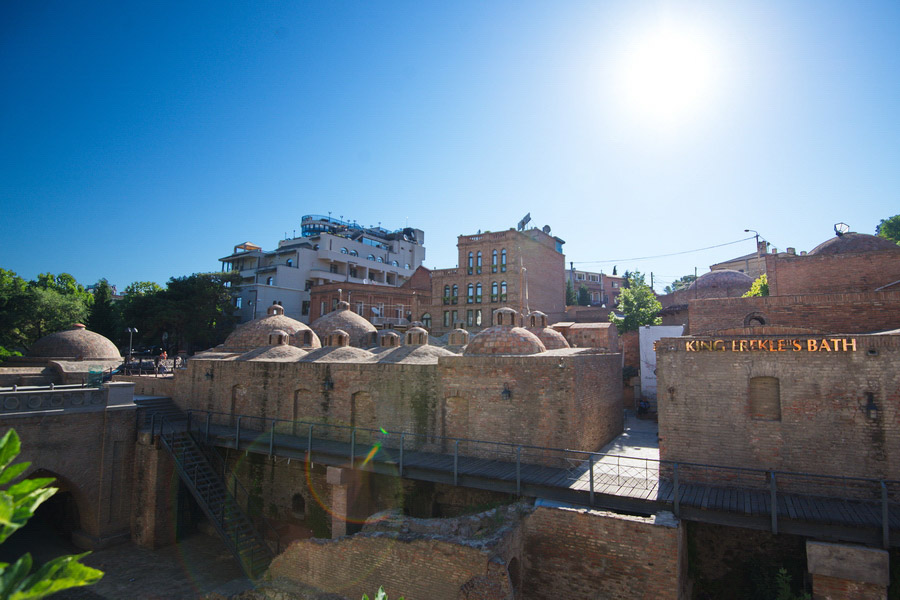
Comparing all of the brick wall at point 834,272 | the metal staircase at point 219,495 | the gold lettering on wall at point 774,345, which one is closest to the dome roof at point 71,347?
the metal staircase at point 219,495

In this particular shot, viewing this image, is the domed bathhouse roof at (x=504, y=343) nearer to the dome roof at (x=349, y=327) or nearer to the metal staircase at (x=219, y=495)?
the metal staircase at (x=219, y=495)

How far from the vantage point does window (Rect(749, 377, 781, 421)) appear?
13078mm

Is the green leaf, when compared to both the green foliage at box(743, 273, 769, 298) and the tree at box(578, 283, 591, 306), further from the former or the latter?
the tree at box(578, 283, 591, 306)

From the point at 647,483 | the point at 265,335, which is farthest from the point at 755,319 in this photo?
the point at 265,335

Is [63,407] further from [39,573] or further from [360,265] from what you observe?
[360,265]

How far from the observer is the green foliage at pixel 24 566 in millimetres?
2895

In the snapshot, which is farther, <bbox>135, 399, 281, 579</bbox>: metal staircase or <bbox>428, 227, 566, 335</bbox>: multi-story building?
<bbox>428, 227, 566, 335</bbox>: multi-story building

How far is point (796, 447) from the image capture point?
1266 cm

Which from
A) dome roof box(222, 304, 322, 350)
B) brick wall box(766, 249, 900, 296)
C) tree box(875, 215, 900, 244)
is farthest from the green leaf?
tree box(875, 215, 900, 244)

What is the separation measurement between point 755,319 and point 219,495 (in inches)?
860

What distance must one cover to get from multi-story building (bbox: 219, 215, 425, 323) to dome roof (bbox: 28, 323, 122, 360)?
65.5 ft

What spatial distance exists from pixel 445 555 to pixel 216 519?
1073 cm

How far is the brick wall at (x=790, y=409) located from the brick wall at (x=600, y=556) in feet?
10.5

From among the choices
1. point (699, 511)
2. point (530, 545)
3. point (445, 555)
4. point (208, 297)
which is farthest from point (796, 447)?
point (208, 297)
